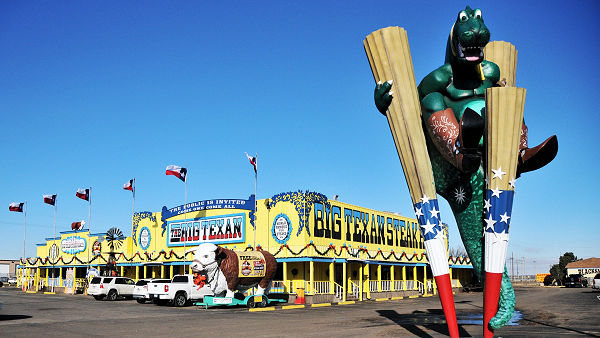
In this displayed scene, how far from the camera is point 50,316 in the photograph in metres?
21.1

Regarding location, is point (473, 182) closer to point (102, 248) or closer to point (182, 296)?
point (182, 296)

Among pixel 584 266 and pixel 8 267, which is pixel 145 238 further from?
pixel 8 267

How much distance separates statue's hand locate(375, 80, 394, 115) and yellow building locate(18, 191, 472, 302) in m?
17.1

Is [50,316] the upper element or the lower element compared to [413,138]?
lower

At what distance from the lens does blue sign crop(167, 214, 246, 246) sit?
107 feet

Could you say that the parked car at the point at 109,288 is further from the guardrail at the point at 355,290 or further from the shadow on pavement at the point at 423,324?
the shadow on pavement at the point at 423,324

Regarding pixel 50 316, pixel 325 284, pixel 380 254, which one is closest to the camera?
pixel 50 316

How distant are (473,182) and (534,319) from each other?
1126 cm

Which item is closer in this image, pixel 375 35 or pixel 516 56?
pixel 375 35

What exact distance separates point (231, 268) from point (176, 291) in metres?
6.42

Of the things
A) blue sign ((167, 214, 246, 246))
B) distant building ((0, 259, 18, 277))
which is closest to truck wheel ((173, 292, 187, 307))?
blue sign ((167, 214, 246, 246))

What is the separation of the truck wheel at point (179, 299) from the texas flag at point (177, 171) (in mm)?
10145

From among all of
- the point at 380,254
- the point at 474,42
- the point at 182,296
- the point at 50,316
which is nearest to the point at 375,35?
the point at 474,42

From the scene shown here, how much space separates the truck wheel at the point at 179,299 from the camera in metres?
27.1
